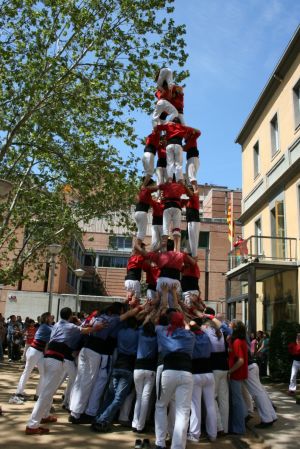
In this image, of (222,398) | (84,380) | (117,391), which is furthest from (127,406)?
(222,398)

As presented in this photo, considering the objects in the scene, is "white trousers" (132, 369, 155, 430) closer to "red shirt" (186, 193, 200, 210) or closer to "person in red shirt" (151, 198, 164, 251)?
"person in red shirt" (151, 198, 164, 251)

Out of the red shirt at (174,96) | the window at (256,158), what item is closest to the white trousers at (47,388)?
the red shirt at (174,96)

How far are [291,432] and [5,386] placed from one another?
25.6ft

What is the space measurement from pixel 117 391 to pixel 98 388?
452mm

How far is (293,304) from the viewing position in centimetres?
1808

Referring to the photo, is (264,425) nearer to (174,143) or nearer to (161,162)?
(174,143)

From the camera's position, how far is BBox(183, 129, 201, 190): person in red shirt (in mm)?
10406

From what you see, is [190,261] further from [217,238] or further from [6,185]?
[217,238]

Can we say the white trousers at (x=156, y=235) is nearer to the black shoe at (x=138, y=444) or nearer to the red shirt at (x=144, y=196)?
the red shirt at (x=144, y=196)

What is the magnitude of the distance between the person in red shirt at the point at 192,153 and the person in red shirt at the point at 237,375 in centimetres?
397

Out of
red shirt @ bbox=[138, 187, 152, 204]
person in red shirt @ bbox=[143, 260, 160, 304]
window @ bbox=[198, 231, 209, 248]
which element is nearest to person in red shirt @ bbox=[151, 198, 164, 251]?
red shirt @ bbox=[138, 187, 152, 204]

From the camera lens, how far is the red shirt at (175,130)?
10.4m

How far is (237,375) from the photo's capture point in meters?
7.88

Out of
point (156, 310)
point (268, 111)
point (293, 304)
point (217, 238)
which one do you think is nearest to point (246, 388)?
point (156, 310)
